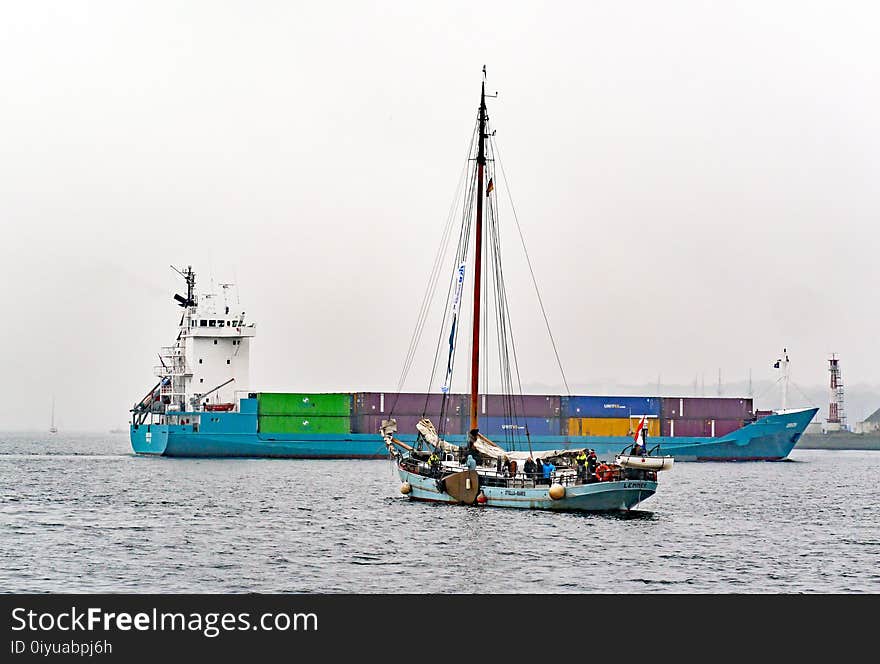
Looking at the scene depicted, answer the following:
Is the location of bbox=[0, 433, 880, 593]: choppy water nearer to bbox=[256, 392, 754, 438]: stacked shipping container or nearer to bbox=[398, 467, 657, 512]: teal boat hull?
bbox=[398, 467, 657, 512]: teal boat hull

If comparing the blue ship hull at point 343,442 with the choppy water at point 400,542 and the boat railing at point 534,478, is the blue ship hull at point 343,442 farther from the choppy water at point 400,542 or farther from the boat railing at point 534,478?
the boat railing at point 534,478

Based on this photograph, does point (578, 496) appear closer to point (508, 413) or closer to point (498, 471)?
point (498, 471)

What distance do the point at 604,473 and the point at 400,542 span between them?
9648mm

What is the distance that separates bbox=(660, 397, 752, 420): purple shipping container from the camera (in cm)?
8825

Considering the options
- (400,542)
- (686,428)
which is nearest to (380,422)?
(686,428)

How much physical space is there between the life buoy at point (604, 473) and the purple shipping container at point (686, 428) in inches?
1934

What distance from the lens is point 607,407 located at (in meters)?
86.6

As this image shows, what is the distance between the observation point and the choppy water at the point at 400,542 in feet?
87.2

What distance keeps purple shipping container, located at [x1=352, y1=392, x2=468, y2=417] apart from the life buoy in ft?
141

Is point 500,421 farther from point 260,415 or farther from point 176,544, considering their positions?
point 176,544

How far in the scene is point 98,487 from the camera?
53.8 m
